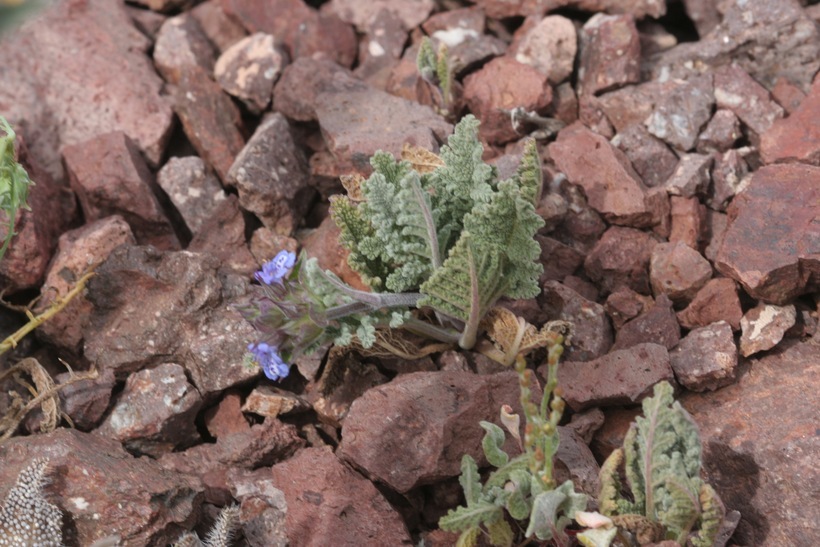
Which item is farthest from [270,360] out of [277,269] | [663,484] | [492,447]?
[663,484]

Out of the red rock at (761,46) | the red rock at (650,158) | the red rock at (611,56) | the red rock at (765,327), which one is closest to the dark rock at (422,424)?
the red rock at (765,327)

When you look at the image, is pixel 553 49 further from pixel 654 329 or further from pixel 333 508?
pixel 333 508

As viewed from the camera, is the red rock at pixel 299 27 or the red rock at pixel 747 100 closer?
the red rock at pixel 747 100

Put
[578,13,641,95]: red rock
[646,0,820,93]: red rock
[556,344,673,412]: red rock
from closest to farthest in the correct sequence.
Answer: [556,344,673,412]: red rock < [646,0,820,93]: red rock < [578,13,641,95]: red rock

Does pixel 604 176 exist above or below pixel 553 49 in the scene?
below

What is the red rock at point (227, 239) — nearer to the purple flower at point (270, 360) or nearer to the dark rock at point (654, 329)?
the purple flower at point (270, 360)

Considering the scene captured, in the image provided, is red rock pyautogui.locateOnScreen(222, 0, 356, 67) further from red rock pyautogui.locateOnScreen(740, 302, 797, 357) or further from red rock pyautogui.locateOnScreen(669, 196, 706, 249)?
red rock pyautogui.locateOnScreen(740, 302, 797, 357)

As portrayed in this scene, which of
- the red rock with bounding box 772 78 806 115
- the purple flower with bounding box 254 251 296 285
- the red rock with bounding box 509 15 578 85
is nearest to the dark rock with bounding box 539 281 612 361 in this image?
the purple flower with bounding box 254 251 296 285
